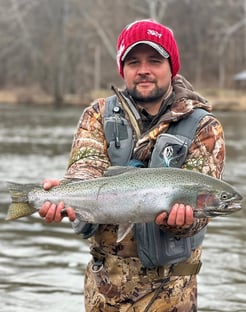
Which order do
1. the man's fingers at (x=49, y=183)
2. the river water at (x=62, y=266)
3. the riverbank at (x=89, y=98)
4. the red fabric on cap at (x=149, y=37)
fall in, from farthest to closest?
the riverbank at (x=89, y=98) < the river water at (x=62, y=266) < the red fabric on cap at (x=149, y=37) < the man's fingers at (x=49, y=183)

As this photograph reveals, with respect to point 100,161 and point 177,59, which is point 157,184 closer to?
point 100,161

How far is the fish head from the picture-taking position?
3533 millimetres

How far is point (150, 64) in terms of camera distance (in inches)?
157

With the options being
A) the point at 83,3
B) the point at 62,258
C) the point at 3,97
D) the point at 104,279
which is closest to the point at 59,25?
the point at 83,3

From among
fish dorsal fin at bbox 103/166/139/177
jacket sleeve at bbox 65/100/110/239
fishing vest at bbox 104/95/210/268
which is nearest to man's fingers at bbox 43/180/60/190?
jacket sleeve at bbox 65/100/110/239

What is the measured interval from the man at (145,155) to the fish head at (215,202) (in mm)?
291

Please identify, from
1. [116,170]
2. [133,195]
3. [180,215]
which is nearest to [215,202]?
[180,215]

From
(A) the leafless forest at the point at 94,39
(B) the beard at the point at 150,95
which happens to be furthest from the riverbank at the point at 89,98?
(B) the beard at the point at 150,95

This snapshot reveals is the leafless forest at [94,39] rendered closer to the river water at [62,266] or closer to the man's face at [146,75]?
the river water at [62,266]

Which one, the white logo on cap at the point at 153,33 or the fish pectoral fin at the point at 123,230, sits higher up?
the white logo on cap at the point at 153,33

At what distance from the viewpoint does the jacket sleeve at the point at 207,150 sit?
3873 mm

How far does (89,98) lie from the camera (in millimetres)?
51625

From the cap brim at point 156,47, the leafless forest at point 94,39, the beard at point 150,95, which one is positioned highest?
the leafless forest at point 94,39

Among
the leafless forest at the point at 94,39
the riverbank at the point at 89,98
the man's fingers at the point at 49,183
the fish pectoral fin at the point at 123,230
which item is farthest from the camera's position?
the leafless forest at the point at 94,39
